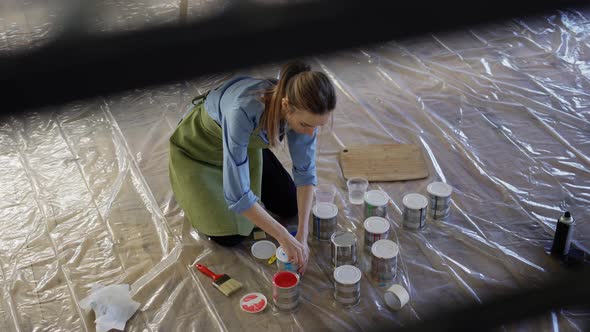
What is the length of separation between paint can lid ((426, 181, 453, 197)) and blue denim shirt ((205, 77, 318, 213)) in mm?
562

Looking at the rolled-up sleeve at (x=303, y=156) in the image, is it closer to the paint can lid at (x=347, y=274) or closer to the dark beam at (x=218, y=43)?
the paint can lid at (x=347, y=274)

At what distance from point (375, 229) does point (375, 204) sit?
0.15m

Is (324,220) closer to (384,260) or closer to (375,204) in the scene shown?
(375,204)

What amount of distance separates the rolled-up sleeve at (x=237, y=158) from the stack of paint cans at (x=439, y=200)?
0.76 meters

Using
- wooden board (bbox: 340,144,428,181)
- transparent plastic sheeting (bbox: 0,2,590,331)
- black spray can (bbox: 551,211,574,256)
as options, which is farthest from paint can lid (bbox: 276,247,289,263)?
black spray can (bbox: 551,211,574,256)

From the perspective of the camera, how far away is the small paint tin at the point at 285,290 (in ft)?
6.87

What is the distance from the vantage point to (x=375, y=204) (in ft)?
7.96

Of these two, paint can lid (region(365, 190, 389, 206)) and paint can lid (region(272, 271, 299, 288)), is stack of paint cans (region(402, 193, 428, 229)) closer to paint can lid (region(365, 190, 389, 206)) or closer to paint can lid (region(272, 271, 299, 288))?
paint can lid (region(365, 190, 389, 206))

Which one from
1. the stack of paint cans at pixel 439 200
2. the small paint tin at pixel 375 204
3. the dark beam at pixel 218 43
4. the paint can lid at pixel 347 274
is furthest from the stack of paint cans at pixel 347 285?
the dark beam at pixel 218 43

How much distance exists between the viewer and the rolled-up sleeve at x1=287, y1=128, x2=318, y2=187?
215cm

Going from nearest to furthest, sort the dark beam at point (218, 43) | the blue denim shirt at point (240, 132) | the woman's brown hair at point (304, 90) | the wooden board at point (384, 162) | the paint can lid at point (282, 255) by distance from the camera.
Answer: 1. the dark beam at point (218, 43)
2. the woman's brown hair at point (304, 90)
3. the blue denim shirt at point (240, 132)
4. the paint can lid at point (282, 255)
5. the wooden board at point (384, 162)

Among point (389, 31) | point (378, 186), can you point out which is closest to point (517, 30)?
point (378, 186)

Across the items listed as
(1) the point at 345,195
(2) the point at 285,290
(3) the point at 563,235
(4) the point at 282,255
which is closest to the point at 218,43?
(2) the point at 285,290

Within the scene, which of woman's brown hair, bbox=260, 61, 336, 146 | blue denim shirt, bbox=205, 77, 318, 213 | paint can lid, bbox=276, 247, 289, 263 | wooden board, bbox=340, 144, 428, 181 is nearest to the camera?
woman's brown hair, bbox=260, 61, 336, 146
